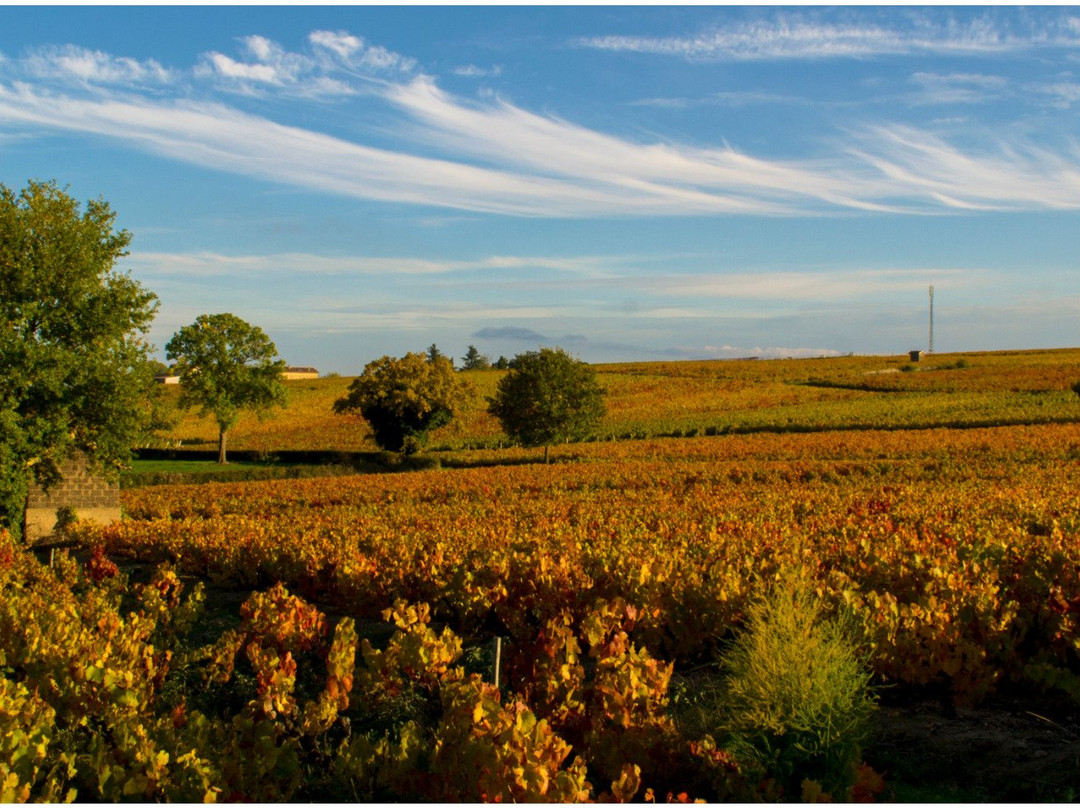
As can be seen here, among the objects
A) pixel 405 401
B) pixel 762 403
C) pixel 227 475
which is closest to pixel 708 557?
pixel 227 475

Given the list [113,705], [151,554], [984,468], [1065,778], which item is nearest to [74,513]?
[151,554]

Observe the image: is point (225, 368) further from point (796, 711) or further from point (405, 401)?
point (796, 711)

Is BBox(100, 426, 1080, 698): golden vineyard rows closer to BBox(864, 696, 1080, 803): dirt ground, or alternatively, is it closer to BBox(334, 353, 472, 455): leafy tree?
BBox(864, 696, 1080, 803): dirt ground

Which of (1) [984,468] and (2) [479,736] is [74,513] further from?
(1) [984,468]

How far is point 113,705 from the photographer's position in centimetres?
682

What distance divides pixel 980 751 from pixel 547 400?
4382cm

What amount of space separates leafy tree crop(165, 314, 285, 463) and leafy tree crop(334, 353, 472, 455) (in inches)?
256

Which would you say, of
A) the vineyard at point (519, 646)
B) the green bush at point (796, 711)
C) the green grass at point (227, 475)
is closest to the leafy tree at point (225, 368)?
the green grass at point (227, 475)

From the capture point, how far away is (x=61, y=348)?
2242 cm

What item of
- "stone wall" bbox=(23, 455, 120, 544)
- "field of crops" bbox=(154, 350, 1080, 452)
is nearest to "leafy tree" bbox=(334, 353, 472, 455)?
"field of crops" bbox=(154, 350, 1080, 452)

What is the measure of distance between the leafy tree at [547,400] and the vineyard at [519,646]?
102 feet

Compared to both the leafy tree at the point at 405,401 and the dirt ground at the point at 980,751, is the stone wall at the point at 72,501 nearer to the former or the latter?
the dirt ground at the point at 980,751

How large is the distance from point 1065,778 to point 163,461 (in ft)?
188

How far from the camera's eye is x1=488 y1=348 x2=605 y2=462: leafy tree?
165 ft
